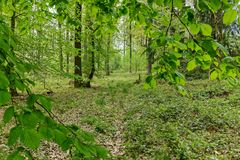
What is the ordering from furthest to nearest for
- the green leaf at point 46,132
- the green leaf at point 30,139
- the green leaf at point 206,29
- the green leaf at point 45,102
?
1. the green leaf at point 206,29
2. the green leaf at point 45,102
3. the green leaf at point 46,132
4. the green leaf at point 30,139

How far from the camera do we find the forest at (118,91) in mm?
1380

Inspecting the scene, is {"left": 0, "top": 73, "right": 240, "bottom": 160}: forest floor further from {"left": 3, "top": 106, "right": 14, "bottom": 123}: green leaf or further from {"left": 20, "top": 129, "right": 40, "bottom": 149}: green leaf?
{"left": 20, "top": 129, "right": 40, "bottom": 149}: green leaf

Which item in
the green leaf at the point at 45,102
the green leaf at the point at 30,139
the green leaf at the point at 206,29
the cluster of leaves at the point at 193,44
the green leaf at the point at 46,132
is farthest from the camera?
the green leaf at the point at 206,29

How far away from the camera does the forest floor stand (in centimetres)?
665

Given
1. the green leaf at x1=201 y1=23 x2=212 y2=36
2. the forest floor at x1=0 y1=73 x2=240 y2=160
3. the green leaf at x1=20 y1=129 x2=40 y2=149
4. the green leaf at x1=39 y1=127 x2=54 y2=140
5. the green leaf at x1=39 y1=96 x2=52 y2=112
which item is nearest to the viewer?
the green leaf at x1=20 y1=129 x2=40 y2=149

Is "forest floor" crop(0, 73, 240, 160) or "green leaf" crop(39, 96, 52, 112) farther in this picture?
"forest floor" crop(0, 73, 240, 160)

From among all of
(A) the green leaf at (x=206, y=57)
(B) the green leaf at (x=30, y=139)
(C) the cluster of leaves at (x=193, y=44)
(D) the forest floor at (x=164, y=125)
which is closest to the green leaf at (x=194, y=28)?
(C) the cluster of leaves at (x=193, y=44)

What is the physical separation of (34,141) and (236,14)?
47.0 inches

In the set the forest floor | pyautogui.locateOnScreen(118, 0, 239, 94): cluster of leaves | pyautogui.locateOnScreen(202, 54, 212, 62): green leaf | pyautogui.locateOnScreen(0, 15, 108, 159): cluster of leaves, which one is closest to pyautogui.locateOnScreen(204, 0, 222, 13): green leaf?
pyautogui.locateOnScreen(118, 0, 239, 94): cluster of leaves

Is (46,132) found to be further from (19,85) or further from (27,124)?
(19,85)

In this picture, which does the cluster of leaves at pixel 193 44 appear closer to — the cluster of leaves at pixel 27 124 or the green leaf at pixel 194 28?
the green leaf at pixel 194 28

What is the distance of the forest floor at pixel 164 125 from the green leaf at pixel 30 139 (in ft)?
9.79

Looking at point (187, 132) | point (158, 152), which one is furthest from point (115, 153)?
point (187, 132)

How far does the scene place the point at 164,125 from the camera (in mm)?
8414
